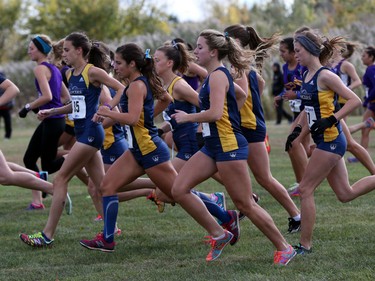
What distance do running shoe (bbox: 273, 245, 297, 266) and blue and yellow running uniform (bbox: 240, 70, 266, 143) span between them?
4.59ft

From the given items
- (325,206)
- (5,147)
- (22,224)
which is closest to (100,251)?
(22,224)

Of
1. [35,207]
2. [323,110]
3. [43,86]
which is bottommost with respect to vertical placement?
[35,207]

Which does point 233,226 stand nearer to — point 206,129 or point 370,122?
point 206,129

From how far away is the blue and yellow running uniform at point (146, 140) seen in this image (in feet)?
23.4

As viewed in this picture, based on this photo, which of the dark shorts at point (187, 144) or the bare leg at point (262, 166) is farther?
the dark shorts at point (187, 144)

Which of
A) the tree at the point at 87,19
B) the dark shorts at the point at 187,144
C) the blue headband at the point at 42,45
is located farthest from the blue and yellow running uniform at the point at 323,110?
the tree at the point at 87,19

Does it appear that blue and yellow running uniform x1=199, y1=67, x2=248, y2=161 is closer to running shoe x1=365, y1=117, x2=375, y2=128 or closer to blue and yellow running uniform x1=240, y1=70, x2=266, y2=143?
blue and yellow running uniform x1=240, y1=70, x2=266, y2=143

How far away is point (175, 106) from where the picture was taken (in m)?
8.08

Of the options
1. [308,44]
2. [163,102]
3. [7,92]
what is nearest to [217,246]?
[163,102]

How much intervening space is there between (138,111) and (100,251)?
1.37 metres

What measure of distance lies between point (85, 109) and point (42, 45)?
2.04m

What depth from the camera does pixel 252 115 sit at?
25.3ft

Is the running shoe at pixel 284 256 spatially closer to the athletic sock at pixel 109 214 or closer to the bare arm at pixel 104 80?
the athletic sock at pixel 109 214

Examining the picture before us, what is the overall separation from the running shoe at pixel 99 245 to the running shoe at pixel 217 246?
99 cm
